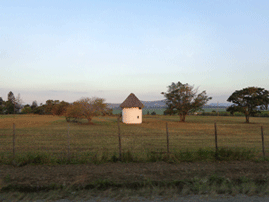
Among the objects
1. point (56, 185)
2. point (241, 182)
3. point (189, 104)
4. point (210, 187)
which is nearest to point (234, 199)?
point (210, 187)

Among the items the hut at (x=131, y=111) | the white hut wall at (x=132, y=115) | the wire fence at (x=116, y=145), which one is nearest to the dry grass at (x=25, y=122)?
the hut at (x=131, y=111)

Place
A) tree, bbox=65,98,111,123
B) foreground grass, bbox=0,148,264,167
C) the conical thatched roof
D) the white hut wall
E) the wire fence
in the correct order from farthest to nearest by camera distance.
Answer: the conical thatched roof, the white hut wall, tree, bbox=65,98,111,123, the wire fence, foreground grass, bbox=0,148,264,167

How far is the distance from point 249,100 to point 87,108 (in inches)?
1112

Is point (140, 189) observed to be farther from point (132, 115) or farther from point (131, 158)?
point (132, 115)

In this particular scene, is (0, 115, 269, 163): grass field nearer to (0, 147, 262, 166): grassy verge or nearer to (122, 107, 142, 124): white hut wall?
(0, 147, 262, 166): grassy verge

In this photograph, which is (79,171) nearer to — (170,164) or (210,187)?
(170,164)

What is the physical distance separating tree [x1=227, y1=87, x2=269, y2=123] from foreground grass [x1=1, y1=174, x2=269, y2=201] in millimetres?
36574

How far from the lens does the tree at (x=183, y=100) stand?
44094 mm

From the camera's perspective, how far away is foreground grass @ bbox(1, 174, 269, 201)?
18.5 feet

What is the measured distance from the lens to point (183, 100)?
147 feet

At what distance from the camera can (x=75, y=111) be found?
33562 mm

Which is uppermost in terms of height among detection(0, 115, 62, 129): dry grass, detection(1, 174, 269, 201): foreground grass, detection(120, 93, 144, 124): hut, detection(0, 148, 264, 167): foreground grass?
detection(120, 93, 144, 124): hut

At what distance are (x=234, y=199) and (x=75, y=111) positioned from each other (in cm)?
3033

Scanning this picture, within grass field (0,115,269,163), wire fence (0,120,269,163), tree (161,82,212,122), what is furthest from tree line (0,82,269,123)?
wire fence (0,120,269,163)
